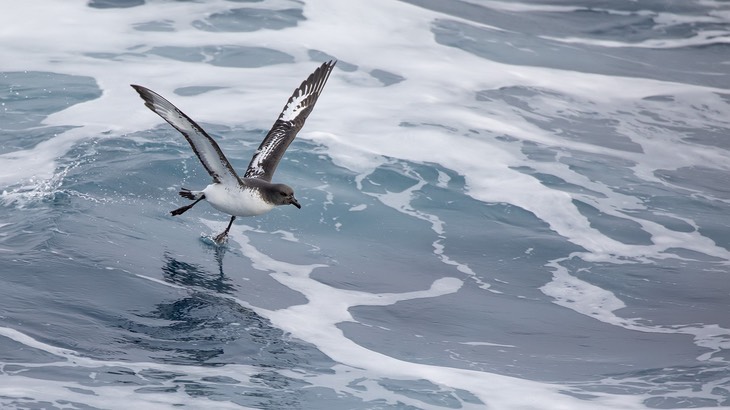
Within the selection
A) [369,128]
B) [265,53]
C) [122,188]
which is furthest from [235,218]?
[265,53]

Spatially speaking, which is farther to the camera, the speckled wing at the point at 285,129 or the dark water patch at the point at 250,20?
the dark water patch at the point at 250,20

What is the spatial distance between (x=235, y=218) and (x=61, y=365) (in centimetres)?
504

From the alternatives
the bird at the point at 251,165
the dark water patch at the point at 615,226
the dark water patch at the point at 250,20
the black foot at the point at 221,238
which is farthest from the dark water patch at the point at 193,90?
the dark water patch at the point at 615,226

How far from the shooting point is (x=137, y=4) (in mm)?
22406

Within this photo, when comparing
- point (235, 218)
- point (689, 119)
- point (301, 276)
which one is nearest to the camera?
point (301, 276)

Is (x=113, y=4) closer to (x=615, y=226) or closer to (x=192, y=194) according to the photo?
(x=192, y=194)

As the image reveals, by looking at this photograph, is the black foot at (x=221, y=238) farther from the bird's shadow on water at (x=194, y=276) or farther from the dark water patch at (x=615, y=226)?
the dark water patch at (x=615, y=226)

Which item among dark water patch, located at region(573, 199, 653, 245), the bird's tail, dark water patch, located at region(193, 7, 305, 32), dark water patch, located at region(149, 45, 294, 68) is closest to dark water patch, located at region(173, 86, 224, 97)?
dark water patch, located at region(149, 45, 294, 68)

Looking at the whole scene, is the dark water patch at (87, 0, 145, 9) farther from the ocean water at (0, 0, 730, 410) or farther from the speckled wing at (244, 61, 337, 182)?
the speckled wing at (244, 61, 337, 182)

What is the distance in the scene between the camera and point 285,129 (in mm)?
13516

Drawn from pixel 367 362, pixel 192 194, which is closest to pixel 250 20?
pixel 192 194

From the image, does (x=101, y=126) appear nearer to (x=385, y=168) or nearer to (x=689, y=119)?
(x=385, y=168)

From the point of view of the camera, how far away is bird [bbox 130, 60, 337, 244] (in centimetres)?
1054

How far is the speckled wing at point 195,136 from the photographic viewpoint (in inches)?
405
